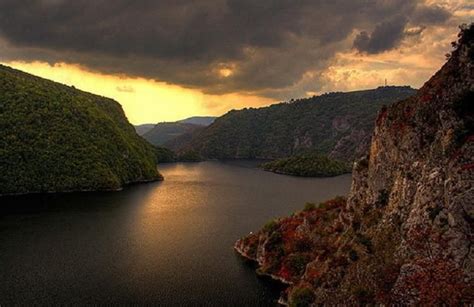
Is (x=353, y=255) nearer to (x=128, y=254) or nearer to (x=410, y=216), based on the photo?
(x=410, y=216)

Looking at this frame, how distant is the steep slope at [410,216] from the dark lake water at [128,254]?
14264mm

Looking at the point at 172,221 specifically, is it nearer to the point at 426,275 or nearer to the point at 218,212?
the point at 218,212

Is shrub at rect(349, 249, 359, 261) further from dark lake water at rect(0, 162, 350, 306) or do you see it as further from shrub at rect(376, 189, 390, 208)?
dark lake water at rect(0, 162, 350, 306)

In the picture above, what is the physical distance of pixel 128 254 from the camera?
350 ft

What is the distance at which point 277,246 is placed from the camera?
3829 inches

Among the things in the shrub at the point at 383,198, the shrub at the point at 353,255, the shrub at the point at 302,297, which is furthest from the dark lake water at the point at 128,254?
the shrub at the point at 383,198

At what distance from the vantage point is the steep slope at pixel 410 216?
172 ft

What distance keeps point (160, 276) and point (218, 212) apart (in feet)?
243

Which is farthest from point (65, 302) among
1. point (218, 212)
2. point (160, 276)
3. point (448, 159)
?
point (218, 212)

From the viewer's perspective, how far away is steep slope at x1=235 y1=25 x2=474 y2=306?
5247cm

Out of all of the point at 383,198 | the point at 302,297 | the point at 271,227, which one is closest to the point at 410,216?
the point at 383,198

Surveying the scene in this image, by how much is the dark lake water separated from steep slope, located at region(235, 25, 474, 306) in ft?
46.8

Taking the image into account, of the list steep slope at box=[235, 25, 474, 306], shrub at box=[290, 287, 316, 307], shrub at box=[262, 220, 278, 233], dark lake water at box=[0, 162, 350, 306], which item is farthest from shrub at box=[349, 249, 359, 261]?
shrub at box=[262, 220, 278, 233]

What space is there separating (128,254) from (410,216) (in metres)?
68.4
